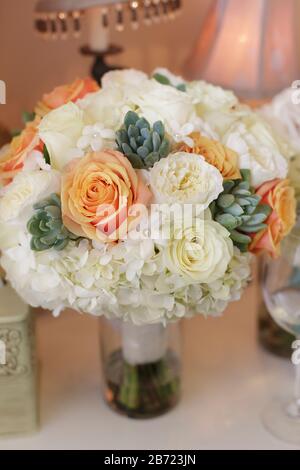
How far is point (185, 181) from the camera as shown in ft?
2.23

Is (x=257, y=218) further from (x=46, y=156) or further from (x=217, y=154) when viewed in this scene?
(x=46, y=156)

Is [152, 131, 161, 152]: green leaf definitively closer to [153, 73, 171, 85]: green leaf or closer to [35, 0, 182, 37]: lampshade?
[153, 73, 171, 85]: green leaf

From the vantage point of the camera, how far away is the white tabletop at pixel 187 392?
Result: 839mm

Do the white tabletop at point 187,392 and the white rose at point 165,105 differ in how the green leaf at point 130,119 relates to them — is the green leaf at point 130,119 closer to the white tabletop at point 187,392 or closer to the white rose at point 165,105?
the white rose at point 165,105

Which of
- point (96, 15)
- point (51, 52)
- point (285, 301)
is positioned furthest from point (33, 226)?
point (51, 52)

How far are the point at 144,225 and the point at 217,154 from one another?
11cm

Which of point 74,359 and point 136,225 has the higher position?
point 136,225

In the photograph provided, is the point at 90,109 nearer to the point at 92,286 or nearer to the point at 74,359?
the point at 92,286

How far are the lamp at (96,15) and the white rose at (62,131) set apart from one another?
237 millimetres

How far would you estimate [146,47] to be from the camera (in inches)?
47.1

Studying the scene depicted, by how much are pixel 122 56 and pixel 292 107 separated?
16.3 inches

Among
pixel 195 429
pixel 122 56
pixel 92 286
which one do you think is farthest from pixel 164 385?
pixel 122 56

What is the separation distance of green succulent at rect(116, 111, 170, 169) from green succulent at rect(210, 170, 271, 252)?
0.07m

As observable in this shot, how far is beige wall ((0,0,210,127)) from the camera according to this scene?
1117 mm
